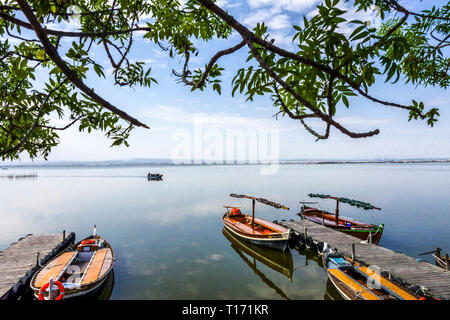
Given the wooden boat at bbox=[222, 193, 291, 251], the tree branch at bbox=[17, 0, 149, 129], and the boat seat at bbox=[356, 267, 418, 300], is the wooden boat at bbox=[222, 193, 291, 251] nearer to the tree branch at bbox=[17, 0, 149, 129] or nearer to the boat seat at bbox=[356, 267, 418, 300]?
the boat seat at bbox=[356, 267, 418, 300]

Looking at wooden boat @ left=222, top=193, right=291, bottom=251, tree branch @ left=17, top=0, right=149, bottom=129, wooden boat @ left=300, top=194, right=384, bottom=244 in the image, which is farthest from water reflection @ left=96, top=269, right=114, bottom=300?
wooden boat @ left=300, top=194, right=384, bottom=244

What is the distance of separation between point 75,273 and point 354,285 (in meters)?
17.0

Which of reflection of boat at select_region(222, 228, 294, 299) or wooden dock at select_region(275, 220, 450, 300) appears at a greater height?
wooden dock at select_region(275, 220, 450, 300)

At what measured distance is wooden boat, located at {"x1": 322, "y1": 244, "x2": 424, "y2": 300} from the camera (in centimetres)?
1173

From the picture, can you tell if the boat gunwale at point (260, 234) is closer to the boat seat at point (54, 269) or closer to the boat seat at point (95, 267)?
the boat seat at point (95, 267)

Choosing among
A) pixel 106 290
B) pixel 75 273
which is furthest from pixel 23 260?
pixel 106 290

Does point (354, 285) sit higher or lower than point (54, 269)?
higher

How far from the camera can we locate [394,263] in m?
16.1

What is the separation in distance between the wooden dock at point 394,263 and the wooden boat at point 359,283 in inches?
45.0

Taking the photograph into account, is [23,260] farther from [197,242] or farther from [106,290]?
[197,242]

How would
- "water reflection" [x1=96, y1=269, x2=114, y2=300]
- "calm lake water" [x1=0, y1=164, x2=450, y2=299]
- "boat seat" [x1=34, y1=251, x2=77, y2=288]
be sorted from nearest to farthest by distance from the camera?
"boat seat" [x1=34, y1=251, x2=77, y2=288] < "water reflection" [x1=96, y1=269, x2=114, y2=300] < "calm lake water" [x1=0, y1=164, x2=450, y2=299]

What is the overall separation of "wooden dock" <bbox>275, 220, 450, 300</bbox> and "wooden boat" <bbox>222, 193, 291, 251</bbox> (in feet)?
10.1

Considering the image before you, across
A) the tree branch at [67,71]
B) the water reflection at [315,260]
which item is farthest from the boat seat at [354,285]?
the tree branch at [67,71]
